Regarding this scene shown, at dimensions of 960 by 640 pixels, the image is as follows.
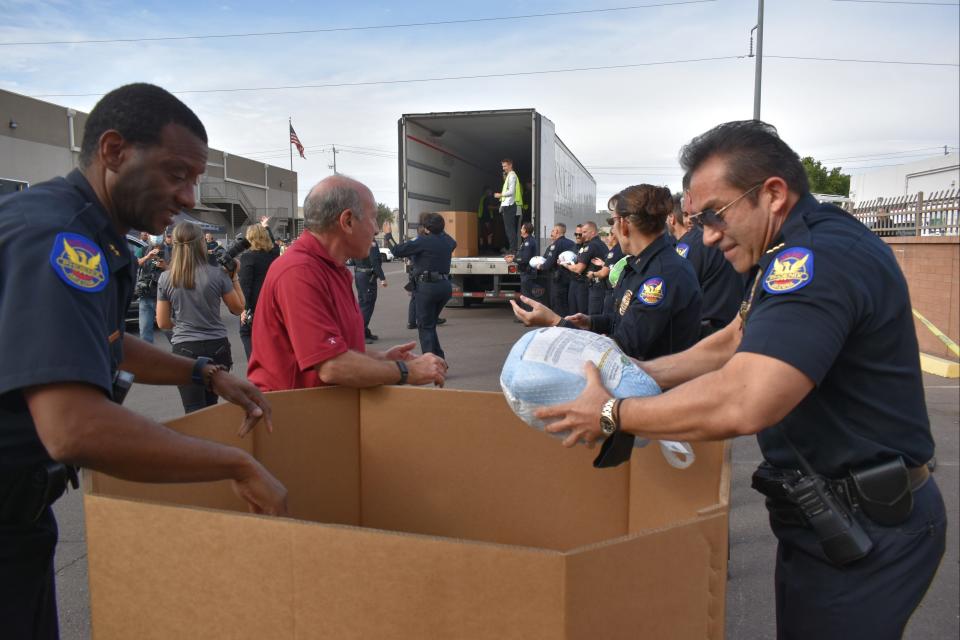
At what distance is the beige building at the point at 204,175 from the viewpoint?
89.4 feet

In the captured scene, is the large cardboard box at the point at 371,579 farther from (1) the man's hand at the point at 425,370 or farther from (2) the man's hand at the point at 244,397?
(1) the man's hand at the point at 425,370

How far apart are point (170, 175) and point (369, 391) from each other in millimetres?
1035

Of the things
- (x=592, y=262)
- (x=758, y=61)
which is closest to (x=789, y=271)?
(x=592, y=262)

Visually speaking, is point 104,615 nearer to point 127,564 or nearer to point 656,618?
point 127,564

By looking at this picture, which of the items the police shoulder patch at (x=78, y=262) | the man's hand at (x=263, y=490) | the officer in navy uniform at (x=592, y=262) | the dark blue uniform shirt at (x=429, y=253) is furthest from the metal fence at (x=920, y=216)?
the police shoulder patch at (x=78, y=262)

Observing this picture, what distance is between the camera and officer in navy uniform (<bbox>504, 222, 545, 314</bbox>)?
12586mm

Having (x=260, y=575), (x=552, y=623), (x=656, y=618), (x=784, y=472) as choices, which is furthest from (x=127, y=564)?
(x=784, y=472)

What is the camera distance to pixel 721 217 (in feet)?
5.36

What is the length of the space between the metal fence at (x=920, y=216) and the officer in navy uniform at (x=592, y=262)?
3.93 metres

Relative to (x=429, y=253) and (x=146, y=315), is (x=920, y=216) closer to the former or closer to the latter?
(x=429, y=253)

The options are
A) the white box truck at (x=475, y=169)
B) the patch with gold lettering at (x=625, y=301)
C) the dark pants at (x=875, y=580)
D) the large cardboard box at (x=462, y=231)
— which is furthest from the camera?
the large cardboard box at (x=462, y=231)

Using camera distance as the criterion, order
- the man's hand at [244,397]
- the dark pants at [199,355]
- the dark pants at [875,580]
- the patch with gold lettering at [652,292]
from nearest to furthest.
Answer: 1. the dark pants at [875,580]
2. the man's hand at [244,397]
3. the patch with gold lettering at [652,292]
4. the dark pants at [199,355]

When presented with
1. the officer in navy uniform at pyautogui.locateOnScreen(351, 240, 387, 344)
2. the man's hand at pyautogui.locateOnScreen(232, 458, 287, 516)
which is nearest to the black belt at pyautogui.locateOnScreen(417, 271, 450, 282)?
the officer in navy uniform at pyautogui.locateOnScreen(351, 240, 387, 344)

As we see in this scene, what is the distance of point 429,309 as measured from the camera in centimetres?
888
